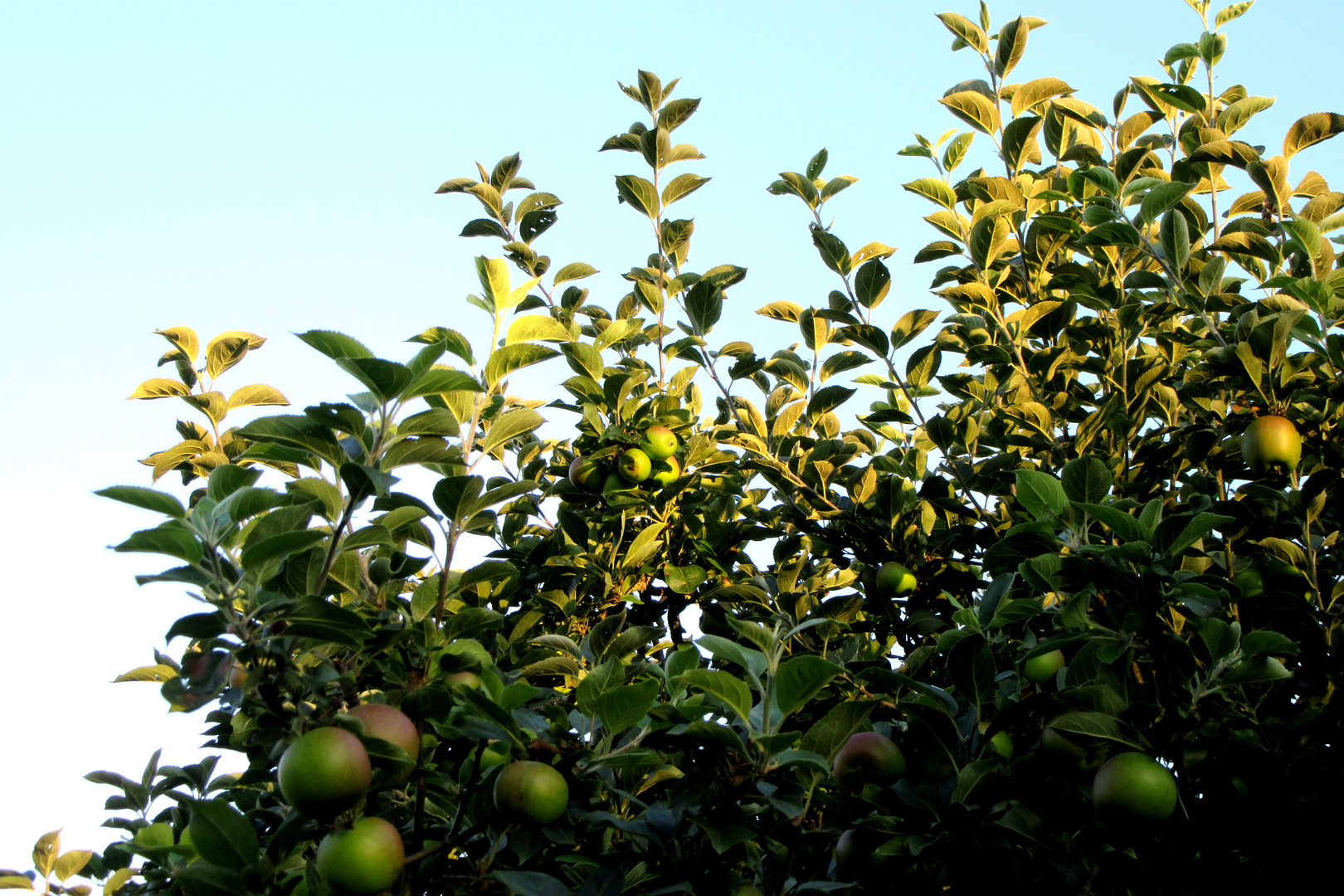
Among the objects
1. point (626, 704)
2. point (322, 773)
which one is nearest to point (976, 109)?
point (626, 704)

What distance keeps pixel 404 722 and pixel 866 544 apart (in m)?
2.10

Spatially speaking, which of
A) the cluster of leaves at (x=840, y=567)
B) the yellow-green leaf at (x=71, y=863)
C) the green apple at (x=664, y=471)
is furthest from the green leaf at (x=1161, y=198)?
the yellow-green leaf at (x=71, y=863)

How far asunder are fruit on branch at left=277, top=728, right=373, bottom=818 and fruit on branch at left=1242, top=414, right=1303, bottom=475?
86.4 inches

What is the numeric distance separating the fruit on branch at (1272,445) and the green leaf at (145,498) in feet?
7.89

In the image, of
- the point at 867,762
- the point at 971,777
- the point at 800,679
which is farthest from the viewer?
the point at 867,762

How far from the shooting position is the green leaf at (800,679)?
1735 mm

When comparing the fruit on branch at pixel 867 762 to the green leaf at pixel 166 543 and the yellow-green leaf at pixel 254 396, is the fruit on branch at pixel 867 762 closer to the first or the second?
the green leaf at pixel 166 543

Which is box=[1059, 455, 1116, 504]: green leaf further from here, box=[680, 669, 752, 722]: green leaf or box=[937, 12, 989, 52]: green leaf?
box=[937, 12, 989, 52]: green leaf

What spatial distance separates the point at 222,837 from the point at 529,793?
556 millimetres

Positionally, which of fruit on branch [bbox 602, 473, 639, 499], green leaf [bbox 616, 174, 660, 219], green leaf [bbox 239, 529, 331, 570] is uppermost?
green leaf [bbox 616, 174, 660, 219]

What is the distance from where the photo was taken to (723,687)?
70.1 inches

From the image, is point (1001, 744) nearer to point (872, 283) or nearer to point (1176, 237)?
point (1176, 237)

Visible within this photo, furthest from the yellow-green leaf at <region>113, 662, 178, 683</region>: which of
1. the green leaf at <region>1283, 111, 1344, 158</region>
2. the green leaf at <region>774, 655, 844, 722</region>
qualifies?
the green leaf at <region>1283, 111, 1344, 158</region>

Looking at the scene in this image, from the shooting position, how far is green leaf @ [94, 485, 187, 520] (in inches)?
59.9
